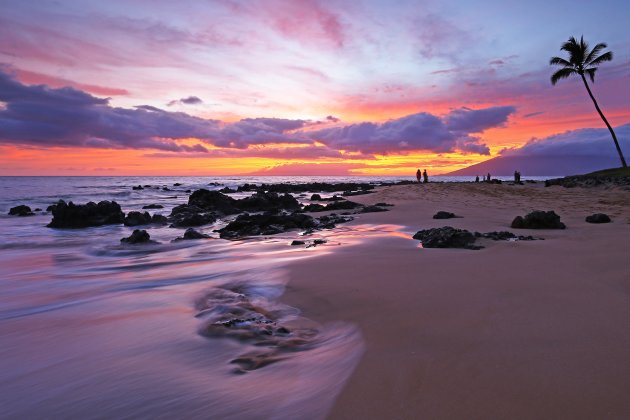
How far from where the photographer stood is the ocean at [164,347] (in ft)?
7.34

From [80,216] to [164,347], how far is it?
14.1 m

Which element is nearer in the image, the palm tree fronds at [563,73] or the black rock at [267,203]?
the black rock at [267,203]

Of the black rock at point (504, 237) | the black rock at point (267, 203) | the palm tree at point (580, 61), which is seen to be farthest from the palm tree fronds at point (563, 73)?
the black rock at point (504, 237)

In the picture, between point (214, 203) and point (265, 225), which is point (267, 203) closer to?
point (214, 203)

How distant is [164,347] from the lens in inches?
122

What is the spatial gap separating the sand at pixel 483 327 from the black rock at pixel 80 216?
12649 mm

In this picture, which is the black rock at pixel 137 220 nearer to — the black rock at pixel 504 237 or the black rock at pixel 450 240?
the black rock at pixel 450 240

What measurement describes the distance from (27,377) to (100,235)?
1088 centimetres

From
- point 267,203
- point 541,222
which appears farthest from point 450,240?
point 267,203

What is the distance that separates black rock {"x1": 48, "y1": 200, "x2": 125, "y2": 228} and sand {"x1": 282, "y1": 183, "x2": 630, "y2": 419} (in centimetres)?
1265

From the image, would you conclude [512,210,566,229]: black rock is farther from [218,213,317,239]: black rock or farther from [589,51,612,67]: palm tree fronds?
[589,51,612,67]: palm tree fronds

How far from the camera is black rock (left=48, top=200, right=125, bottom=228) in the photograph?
48.2 feet

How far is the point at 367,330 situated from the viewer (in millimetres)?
3113

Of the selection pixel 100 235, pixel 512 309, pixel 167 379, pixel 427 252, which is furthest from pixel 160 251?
pixel 512 309
